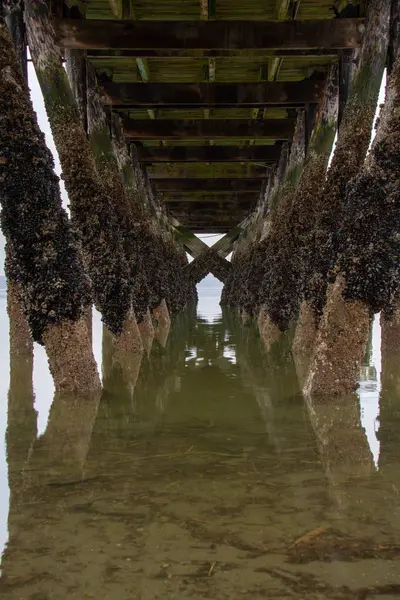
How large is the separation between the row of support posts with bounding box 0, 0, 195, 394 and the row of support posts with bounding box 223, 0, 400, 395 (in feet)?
6.80

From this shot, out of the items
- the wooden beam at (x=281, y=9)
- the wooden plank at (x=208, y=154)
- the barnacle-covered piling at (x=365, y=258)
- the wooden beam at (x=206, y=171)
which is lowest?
the barnacle-covered piling at (x=365, y=258)

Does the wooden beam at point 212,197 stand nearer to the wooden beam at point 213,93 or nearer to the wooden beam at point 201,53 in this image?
the wooden beam at point 213,93

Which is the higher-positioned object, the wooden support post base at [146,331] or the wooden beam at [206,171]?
the wooden beam at [206,171]

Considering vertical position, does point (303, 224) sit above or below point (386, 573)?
above

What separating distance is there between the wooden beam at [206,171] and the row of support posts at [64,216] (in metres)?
5.34

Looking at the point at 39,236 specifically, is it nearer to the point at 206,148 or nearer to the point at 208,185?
the point at 206,148

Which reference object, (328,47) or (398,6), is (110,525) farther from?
(328,47)

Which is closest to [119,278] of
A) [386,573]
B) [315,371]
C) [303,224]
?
[303,224]

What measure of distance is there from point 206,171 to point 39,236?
542 inches

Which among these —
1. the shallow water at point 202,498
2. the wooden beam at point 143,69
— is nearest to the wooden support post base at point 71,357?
the shallow water at point 202,498

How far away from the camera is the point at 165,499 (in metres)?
3.04

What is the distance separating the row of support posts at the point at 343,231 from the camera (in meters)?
5.18

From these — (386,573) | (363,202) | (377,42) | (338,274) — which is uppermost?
(377,42)

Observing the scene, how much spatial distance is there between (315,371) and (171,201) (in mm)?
20037
